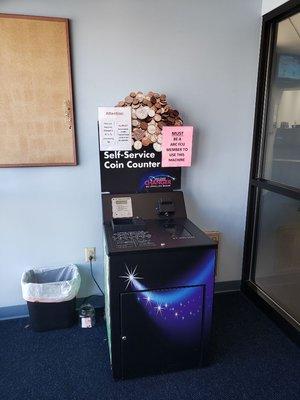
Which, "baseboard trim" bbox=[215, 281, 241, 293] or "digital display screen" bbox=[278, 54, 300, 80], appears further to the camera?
"baseboard trim" bbox=[215, 281, 241, 293]

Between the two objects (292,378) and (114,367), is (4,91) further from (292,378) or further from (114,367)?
(292,378)

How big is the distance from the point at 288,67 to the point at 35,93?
5.53 ft

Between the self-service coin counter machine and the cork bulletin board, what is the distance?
0.74 metres

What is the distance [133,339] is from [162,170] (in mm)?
1092

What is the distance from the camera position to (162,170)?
2088mm

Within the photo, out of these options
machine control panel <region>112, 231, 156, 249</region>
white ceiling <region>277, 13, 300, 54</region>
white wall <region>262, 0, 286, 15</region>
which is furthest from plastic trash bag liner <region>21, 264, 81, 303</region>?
white wall <region>262, 0, 286, 15</region>

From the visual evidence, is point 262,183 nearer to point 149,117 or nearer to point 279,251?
point 279,251

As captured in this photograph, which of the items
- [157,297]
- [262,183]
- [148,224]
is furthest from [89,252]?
[262,183]

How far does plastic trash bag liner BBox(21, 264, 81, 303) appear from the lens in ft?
6.38

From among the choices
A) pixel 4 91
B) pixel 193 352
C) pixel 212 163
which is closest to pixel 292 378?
pixel 193 352

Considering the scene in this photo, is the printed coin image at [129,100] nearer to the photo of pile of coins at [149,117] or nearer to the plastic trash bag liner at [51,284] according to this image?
the photo of pile of coins at [149,117]

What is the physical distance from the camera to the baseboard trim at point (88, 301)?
216 cm

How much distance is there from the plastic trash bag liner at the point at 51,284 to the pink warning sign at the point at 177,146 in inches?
40.5

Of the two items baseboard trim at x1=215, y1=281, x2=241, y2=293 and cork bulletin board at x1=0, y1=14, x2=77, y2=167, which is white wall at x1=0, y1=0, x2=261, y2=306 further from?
baseboard trim at x1=215, y1=281, x2=241, y2=293
